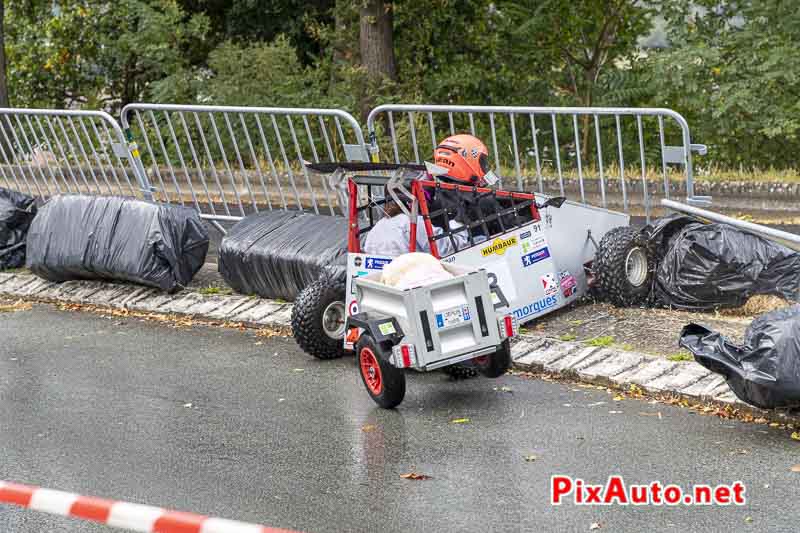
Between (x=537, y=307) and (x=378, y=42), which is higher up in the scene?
(x=378, y=42)

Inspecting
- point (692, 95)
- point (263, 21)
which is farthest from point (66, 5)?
point (692, 95)

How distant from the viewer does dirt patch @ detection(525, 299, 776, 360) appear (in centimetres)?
828

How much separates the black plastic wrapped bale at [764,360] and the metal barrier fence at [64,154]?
6.87 metres

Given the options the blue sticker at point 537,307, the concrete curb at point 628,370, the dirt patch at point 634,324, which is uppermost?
the blue sticker at point 537,307

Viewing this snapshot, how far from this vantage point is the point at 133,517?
15.6 ft

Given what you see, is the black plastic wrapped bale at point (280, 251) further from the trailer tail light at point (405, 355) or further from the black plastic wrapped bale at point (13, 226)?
the black plastic wrapped bale at point (13, 226)

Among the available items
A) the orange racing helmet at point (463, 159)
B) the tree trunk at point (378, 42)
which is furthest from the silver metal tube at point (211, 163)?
the tree trunk at point (378, 42)

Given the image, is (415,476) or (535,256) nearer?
(415,476)

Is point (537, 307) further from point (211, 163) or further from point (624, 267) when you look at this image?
point (211, 163)

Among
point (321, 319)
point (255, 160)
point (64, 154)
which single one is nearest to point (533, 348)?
point (321, 319)

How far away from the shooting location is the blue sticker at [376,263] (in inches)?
325

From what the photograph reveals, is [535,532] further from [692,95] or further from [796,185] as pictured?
[692,95]

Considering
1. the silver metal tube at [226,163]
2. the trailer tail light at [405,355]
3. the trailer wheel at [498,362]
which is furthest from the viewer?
the silver metal tube at [226,163]

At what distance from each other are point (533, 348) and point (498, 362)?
2.20 ft
